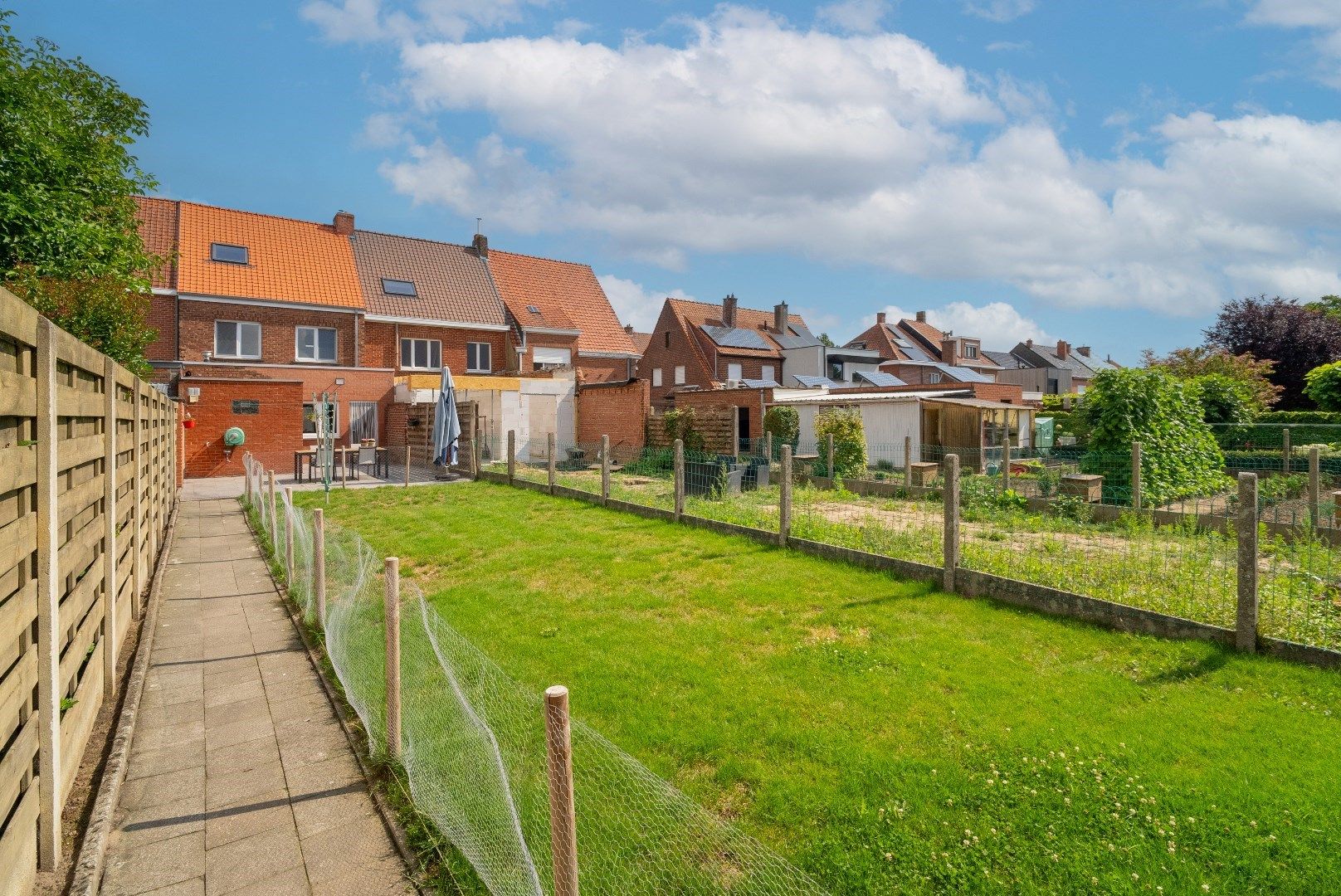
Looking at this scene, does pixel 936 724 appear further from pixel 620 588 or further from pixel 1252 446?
pixel 1252 446

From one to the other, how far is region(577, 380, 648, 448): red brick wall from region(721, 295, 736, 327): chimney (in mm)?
19553

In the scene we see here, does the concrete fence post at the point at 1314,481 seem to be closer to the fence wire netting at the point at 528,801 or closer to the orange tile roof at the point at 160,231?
the fence wire netting at the point at 528,801

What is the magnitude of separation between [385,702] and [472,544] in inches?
216

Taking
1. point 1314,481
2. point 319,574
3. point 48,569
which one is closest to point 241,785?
point 48,569

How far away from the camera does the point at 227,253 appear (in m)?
26.2

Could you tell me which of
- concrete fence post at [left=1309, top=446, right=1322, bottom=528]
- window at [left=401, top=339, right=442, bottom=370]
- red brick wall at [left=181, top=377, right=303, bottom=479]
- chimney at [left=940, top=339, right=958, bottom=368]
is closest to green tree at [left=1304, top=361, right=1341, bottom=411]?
concrete fence post at [left=1309, top=446, right=1322, bottom=528]

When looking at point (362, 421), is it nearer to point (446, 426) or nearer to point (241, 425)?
point (241, 425)

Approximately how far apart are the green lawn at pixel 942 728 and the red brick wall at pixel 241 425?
55.5ft

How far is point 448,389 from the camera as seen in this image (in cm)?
1805

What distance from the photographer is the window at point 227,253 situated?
84.9ft

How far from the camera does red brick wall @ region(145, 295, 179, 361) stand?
77.2ft

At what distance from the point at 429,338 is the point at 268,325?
599 centimetres

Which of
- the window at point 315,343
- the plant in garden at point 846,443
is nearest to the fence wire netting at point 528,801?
the plant in garden at point 846,443

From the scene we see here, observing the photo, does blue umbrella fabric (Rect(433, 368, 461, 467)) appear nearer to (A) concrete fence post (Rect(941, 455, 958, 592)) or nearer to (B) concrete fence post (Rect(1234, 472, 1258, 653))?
(A) concrete fence post (Rect(941, 455, 958, 592))
